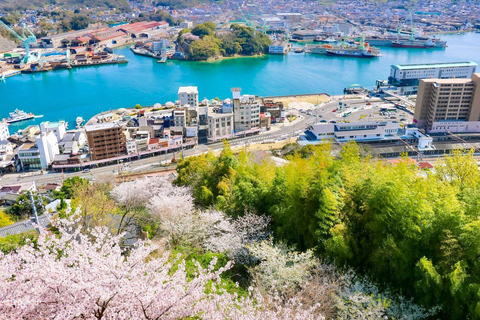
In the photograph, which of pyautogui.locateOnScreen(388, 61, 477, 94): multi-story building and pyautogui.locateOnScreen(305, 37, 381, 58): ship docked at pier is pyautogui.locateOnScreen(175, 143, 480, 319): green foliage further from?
pyautogui.locateOnScreen(305, 37, 381, 58): ship docked at pier

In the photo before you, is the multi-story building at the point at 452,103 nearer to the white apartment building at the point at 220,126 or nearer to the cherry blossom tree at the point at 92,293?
the white apartment building at the point at 220,126

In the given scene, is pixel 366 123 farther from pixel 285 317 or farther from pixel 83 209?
pixel 285 317

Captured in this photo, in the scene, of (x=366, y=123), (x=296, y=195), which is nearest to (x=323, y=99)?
(x=366, y=123)

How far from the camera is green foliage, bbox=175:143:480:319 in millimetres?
3082

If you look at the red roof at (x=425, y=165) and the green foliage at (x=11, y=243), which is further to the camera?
the red roof at (x=425, y=165)

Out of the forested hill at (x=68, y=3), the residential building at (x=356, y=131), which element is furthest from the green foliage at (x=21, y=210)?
the forested hill at (x=68, y=3)

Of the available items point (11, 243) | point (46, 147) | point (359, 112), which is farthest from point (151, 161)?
point (359, 112)

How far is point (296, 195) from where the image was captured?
4137 mm

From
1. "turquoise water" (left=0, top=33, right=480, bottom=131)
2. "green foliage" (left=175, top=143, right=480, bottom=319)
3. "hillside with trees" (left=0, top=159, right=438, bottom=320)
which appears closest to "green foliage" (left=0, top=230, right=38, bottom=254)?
"hillside with trees" (left=0, top=159, right=438, bottom=320)

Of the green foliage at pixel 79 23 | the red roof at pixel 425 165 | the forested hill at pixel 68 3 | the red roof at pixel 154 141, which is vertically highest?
the forested hill at pixel 68 3

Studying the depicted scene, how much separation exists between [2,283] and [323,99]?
1537 cm

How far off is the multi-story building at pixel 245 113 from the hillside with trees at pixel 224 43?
13280mm

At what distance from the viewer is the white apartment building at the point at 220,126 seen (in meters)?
12.0

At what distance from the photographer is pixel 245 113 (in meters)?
12.8
